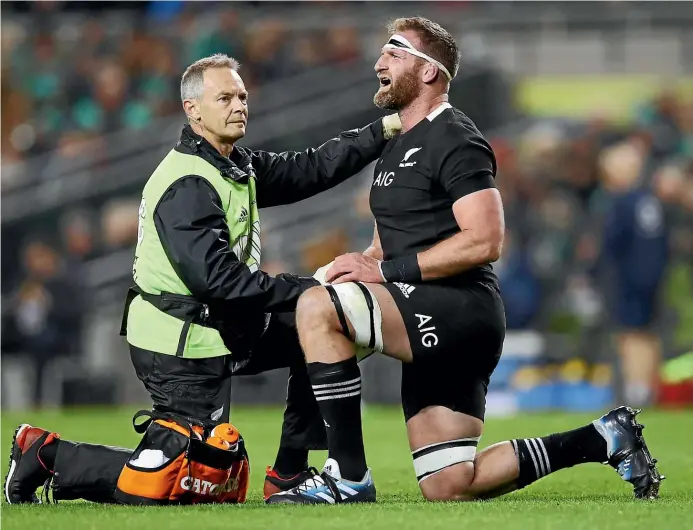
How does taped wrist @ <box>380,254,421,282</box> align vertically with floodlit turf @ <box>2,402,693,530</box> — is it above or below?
above

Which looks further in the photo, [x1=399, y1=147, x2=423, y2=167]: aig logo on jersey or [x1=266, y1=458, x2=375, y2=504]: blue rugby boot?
[x1=399, y1=147, x2=423, y2=167]: aig logo on jersey

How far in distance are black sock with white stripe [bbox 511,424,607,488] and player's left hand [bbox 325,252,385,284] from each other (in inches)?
40.1

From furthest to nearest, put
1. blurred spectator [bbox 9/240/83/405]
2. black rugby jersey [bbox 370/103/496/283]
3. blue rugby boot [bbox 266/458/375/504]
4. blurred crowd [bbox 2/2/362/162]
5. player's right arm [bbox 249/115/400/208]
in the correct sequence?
blurred crowd [bbox 2/2/362/162] → blurred spectator [bbox 9/240/83/405] → player's right arm [bbox 249/115/400/208] → black rugby jersey [bbox 370/103/496/283] → blue rugby boot [bbox 266/458/375/504]

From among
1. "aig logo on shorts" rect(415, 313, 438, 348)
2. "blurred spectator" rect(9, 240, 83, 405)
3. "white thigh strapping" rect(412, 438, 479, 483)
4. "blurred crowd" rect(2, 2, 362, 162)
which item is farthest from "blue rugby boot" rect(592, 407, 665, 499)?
"blurred crowd" rect(2, 2, 362, 162)

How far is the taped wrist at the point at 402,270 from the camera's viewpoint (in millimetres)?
6059

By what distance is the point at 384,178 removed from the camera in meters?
6.42

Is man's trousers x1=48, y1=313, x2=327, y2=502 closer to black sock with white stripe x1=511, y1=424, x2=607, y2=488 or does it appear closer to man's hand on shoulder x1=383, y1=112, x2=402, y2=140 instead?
black sock with white stripe x1=511, y1=424, x2=607, y2=488

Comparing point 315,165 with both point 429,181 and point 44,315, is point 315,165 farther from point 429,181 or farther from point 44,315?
point 44,315

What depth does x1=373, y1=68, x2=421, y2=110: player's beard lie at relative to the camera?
643cm

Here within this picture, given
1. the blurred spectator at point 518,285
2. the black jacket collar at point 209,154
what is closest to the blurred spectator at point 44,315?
the blurred spectator at point 518,285

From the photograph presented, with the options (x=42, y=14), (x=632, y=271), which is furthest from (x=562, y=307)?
(x=42, y=14)

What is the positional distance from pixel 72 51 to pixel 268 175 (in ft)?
40.9

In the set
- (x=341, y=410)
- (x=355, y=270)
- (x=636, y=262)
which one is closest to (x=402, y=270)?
(x=355, y=270)

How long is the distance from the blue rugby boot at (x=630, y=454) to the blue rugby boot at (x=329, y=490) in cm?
112
